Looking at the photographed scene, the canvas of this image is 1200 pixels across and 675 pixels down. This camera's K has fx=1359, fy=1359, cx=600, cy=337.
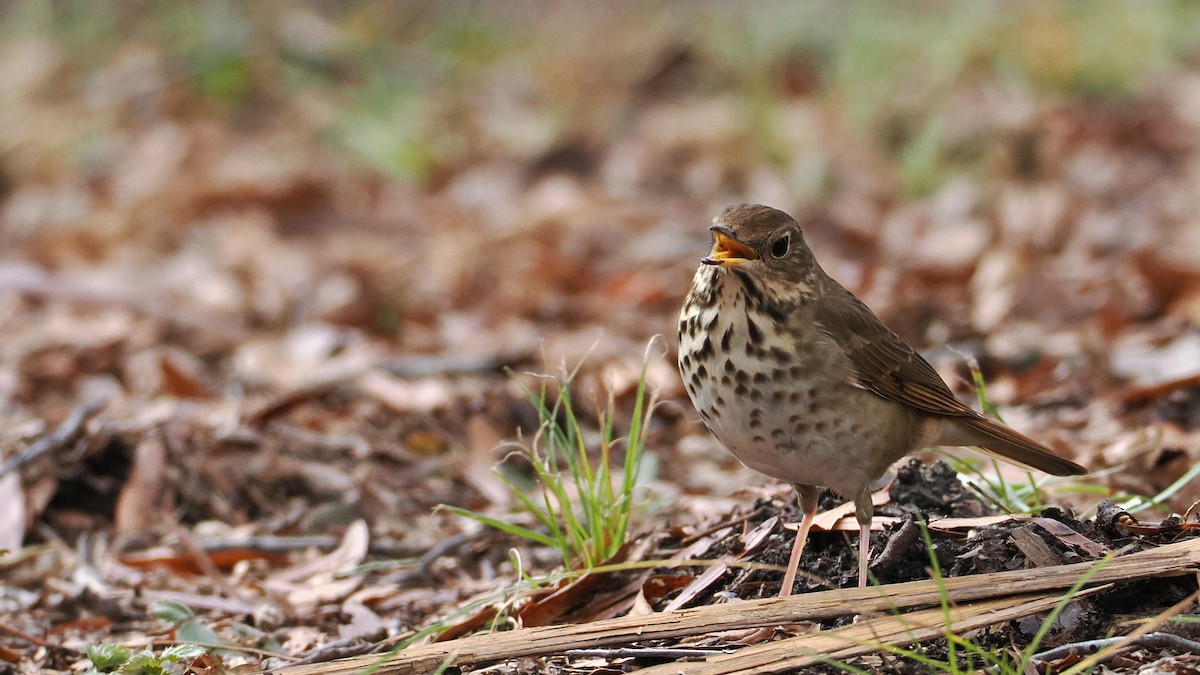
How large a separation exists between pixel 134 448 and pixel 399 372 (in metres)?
1.33

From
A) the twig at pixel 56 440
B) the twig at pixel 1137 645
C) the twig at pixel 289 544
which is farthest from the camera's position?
the twig at pixel 56 440

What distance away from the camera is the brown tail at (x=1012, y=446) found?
12.3ft

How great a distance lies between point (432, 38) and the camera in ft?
42.5

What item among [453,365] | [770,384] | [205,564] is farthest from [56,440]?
[770,384]

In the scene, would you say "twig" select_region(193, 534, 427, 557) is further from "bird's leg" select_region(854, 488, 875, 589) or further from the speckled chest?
"bird's leg" select_region(854, 488, 875, 589)

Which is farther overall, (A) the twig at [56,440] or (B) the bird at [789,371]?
(A) the twig at [56,440]

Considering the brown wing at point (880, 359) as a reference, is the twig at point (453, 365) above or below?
below

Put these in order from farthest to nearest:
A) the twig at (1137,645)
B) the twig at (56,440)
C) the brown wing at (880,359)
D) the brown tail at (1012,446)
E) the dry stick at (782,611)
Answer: the twig at (56,440), the brown tail at (1012,446), the brown wing at (880,359), the dry stick at (782,611), the twig at (1137,645)

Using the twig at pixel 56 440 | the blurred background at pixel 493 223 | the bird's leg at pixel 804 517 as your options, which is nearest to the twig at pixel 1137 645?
the bird's leg at pixel 804 517

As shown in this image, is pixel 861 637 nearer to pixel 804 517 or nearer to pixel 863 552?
pixel 863 552

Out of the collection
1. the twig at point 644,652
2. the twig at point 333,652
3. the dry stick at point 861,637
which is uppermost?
the dry stick at point 861,637

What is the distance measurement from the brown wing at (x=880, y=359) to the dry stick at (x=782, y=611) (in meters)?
0.66

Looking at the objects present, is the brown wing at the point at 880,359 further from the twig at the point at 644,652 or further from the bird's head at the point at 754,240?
the twig at the point at 644,652

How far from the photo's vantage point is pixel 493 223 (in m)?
8.65
